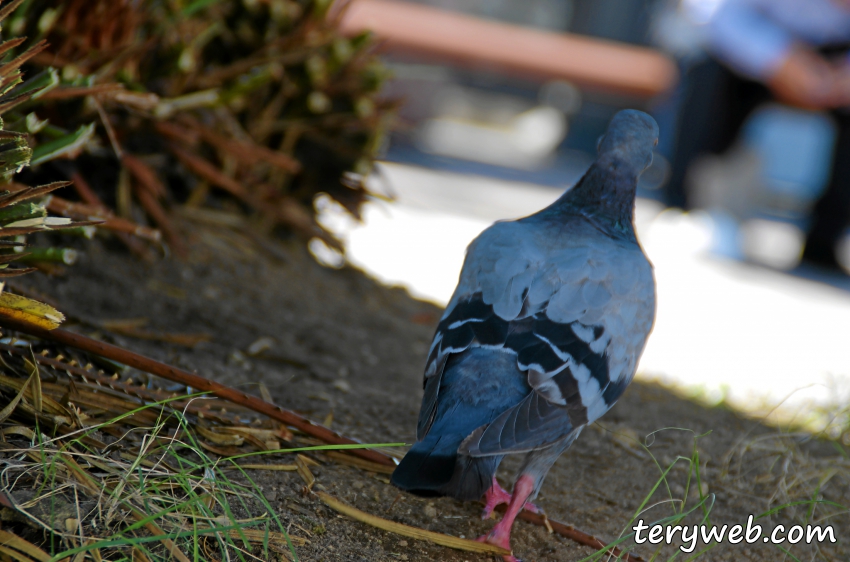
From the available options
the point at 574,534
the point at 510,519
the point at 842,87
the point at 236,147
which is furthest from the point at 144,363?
the point at 842,87

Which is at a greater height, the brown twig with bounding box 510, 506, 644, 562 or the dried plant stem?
the dried plant stem

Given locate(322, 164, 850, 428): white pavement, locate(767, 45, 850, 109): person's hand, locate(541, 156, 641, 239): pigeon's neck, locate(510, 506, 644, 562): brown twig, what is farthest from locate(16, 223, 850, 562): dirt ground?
locate(767, 45, 850, 109): person's hand

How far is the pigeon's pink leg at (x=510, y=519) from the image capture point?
1.78 meters

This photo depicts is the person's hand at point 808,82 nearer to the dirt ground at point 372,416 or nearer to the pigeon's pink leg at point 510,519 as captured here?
the dirt ground at point 372,416

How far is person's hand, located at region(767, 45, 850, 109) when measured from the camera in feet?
22.3

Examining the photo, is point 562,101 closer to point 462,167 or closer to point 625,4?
point 625,4

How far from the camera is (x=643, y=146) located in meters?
2.33

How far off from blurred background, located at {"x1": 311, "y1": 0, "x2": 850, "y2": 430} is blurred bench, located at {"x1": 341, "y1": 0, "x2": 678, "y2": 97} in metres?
0.02

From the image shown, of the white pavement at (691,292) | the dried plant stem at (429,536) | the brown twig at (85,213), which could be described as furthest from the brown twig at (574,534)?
the white pavement at (691,292)

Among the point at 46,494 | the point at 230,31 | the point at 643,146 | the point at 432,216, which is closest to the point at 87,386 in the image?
the point at 46,494

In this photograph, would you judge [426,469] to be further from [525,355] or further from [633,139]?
[633,139]

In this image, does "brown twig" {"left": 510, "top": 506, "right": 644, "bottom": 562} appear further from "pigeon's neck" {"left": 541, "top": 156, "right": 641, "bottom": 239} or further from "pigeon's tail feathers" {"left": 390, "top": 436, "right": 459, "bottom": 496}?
"pigeon's neck" {"left": 541, "top": 156, "right": 641, "bottom": 239}

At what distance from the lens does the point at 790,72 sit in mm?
6797

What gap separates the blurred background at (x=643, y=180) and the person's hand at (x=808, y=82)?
0.26m
